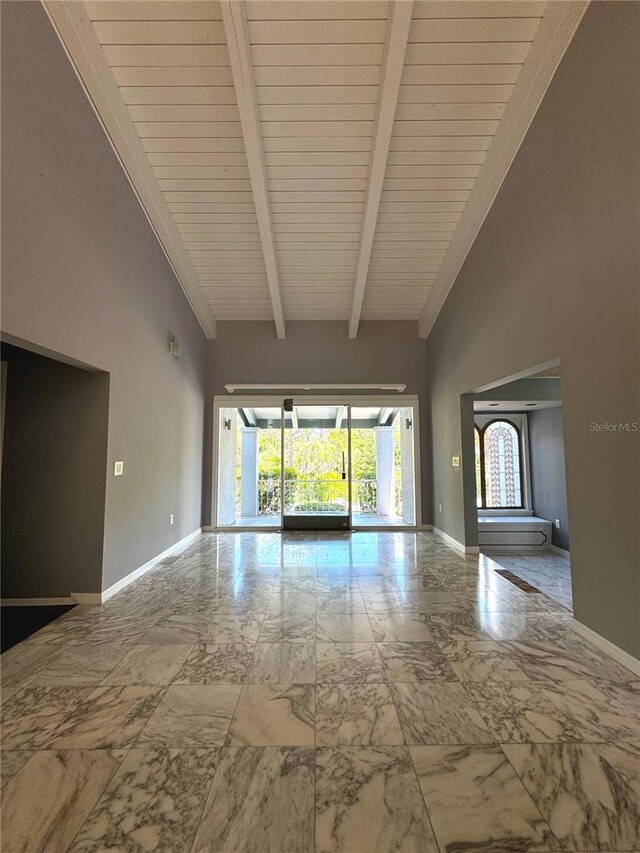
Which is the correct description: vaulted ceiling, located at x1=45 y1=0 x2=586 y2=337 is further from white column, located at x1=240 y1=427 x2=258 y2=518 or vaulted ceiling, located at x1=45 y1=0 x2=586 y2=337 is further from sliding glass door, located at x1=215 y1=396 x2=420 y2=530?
white column, located at x1=240 y1=427 x2=258 y2=518

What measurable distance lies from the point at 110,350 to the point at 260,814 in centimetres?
328

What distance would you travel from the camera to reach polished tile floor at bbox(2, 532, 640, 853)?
4.19ft

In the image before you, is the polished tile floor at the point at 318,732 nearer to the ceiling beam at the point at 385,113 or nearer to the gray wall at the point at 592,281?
the gray wall at the point at 592,281

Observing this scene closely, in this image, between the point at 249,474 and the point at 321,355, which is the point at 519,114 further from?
the point at 249,474

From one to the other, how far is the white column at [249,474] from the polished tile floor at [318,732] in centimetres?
404

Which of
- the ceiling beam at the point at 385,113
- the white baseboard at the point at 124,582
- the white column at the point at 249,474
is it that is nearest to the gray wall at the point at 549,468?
the ceiling beam at the point at 385,113

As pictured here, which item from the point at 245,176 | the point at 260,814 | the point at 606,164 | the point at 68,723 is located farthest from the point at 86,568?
the point at 606,164

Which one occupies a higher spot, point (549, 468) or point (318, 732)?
point (549, 468)

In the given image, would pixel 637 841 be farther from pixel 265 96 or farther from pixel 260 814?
pixel 265 96

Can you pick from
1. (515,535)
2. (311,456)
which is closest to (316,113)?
(311,456)

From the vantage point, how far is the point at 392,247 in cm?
490

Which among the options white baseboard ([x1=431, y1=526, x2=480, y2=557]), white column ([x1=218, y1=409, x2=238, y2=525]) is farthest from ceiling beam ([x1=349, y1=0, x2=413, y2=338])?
white baseboard ([x1=431, y1=526, x2=480, y2=557])

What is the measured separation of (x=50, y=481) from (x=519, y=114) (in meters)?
4.95

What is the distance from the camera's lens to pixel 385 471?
7.47 metres
